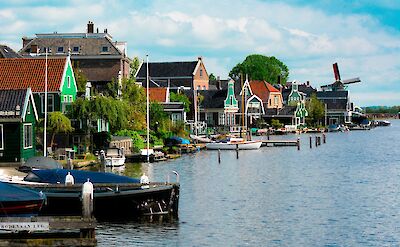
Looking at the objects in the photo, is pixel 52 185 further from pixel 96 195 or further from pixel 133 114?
pixel 133 114

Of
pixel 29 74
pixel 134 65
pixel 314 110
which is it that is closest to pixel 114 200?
pixel 29 74

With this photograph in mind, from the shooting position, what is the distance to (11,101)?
57.5m

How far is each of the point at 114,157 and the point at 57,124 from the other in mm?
5739

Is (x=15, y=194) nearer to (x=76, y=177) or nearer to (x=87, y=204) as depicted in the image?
(x=87, y=204)

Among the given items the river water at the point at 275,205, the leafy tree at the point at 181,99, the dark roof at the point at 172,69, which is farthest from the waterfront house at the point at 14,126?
the dark roof at the point at 172,69

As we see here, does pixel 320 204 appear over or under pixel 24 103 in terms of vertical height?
under

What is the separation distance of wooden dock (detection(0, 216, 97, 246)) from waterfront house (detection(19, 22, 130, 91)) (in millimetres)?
75728

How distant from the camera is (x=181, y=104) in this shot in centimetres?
11925

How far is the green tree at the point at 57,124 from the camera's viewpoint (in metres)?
69.8

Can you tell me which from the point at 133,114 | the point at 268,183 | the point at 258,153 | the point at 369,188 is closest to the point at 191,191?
the point at 268,183

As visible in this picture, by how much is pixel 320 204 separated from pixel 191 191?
31.4 feet

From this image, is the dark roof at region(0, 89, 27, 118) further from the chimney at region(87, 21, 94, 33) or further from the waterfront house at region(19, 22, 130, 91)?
the chimney at region(87, 21, 94, 33)

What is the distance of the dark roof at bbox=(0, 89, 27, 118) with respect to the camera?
5638 centimetres

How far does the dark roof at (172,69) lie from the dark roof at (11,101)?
96037mm
